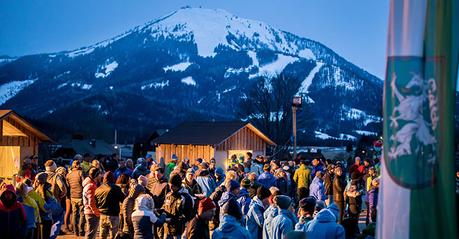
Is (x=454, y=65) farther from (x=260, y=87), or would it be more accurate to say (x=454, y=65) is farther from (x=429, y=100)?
(x=260, y=87)

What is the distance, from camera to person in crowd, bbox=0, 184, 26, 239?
9.38 m

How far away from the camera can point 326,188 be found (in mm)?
18125

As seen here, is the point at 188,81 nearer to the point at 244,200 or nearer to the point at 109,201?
the point at 109,201

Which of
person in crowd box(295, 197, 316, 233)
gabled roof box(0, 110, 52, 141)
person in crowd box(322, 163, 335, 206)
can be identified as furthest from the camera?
gabled roof box(0, 110, 52, 141)

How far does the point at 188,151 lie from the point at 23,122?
11.6m

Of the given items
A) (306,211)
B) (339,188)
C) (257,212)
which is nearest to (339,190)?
(339,188)

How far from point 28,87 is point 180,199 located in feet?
578

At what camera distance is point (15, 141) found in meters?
21.9

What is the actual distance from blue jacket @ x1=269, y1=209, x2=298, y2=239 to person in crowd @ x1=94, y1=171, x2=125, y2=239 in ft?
14.1

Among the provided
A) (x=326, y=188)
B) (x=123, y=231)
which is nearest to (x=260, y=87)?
(x=326, y=188)

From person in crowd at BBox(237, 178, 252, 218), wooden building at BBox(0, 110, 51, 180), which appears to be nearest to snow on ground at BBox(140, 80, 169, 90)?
wooden building at BBox(0, 110, 51, 180)

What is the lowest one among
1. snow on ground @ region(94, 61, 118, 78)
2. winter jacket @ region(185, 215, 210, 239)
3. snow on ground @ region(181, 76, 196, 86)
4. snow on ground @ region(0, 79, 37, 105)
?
winter jacket @ region(185, 215, 210, 239)

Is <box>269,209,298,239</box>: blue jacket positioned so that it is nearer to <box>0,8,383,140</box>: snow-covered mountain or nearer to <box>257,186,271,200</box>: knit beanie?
<box>257,186,271,200</box>: knit beanie

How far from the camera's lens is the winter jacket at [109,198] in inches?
461
